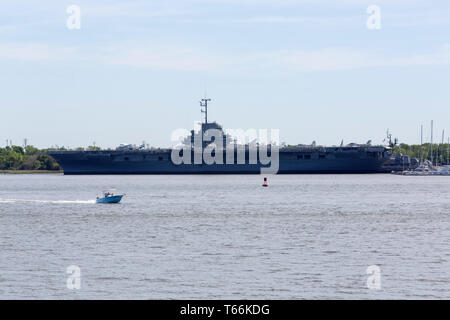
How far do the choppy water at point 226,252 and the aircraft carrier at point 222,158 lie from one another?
65.4 m

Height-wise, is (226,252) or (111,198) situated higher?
(111,198)

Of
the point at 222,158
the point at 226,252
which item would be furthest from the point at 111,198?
the point at 222,158

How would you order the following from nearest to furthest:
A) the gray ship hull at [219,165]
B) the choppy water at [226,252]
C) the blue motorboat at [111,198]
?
1. the choppy water at [226,252]
2. the blue motorboat at [111,198]
3. the gray ship hull at [219,165]

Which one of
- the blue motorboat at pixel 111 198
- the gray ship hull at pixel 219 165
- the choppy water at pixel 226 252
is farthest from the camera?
the gray ship hull at pixel 219 165

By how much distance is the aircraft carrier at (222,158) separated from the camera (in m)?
111

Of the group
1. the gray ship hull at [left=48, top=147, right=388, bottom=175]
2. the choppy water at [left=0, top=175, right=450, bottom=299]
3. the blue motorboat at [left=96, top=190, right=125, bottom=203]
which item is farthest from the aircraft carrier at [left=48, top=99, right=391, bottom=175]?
the choppy water at [left=0, top=175, right=450, bottom=299]

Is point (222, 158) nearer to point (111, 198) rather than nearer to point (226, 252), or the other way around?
point (111, 198)

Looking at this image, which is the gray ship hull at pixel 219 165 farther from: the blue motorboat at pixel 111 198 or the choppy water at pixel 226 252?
the choppy water at pixel 226 252

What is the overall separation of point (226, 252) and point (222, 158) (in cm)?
9227

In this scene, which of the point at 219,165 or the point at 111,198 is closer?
the point at 111,198

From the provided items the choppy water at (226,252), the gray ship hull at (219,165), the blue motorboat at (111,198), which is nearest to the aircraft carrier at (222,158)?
the gray ship hull at (219,165)

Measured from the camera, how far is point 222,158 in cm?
11800
